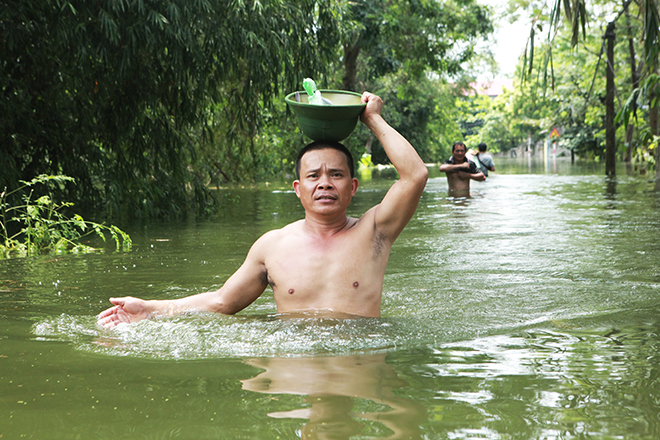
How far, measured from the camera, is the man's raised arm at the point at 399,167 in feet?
11.7

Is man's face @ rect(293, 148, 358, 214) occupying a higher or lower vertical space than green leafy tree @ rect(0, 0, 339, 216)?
lower

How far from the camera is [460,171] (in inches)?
587

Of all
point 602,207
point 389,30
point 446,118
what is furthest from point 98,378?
point 446,118

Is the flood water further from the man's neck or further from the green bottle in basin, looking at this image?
the green bottle in basin

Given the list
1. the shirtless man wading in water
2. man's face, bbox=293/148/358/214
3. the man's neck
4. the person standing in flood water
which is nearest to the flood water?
the shirtless man wading in water

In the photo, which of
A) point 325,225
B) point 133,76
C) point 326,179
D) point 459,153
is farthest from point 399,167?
point 459,153

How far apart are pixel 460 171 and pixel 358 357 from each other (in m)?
12.2

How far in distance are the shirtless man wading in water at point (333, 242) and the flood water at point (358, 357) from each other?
A: 14cm

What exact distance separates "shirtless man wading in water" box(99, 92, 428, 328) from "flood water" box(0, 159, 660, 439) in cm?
14

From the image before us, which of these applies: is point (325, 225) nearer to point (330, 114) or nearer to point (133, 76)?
point (330, 114)

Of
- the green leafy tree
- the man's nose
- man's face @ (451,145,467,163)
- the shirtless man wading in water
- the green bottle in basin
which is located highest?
the green leafy tree

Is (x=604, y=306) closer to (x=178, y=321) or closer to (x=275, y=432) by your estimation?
(x=178, y=321)

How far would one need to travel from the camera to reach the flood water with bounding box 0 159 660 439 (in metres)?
2.23

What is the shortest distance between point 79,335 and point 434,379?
1.94 meters
